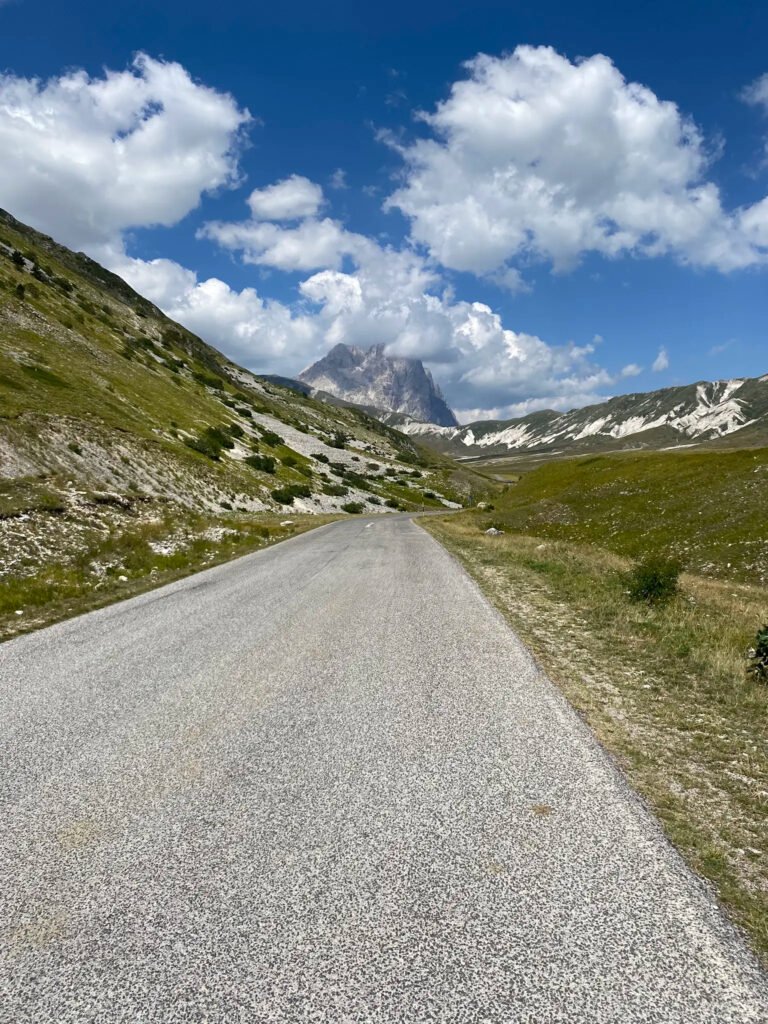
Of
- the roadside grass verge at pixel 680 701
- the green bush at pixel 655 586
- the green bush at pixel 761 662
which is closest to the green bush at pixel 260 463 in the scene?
the roadside grass verge at pixel 680 701

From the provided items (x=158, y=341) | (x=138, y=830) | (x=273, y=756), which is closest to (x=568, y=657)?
(x=273, y=756)

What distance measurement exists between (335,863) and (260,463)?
2364 inches

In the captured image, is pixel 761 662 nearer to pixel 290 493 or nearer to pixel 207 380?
pixel 290 493

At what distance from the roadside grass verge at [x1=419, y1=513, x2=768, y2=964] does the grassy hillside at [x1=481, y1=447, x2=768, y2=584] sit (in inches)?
514

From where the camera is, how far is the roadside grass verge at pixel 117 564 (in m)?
13.2

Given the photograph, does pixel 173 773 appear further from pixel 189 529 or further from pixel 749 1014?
pixel 189 529

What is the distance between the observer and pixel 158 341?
103312 mm

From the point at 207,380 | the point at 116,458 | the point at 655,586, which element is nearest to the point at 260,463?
the point at 116,458

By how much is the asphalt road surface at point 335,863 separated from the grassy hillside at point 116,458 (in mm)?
7508

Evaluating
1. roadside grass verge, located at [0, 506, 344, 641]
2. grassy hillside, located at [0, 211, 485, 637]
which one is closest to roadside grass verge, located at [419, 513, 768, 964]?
roadside grass verge, located at [0, 506, 344, 641]

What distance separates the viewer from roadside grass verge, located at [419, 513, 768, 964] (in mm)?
4422

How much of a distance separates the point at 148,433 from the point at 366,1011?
159 ft

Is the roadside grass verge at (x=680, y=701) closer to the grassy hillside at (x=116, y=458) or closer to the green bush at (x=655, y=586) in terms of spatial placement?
the green bush at (x=655, y=586)

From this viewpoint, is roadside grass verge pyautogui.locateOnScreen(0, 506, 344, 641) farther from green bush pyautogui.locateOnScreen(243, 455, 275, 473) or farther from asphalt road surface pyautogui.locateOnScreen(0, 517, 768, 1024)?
green bush pyautogui.locateOnScreen(243, 455, 275, 473)
